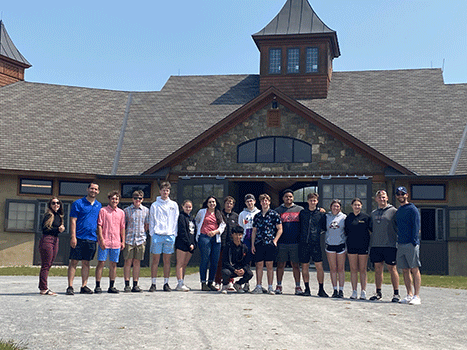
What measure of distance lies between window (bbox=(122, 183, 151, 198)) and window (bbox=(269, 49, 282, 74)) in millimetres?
7022

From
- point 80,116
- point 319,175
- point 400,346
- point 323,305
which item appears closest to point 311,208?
point 323,305

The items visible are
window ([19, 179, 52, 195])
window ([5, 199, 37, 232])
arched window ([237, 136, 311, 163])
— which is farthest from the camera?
window ([19, 179, 52, 195])

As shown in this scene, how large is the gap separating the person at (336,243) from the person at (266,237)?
0.82 m

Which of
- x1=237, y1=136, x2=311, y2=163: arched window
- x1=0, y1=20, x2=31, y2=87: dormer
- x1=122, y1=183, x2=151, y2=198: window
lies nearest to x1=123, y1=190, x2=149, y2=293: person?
x1=237, y1=136, x2=311, y2=163: arched window

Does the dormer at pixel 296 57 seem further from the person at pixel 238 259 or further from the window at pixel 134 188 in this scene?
the person at pixel 238 259

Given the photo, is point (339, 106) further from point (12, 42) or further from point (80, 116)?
point (12, 42)

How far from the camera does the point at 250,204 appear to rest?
11102 mm

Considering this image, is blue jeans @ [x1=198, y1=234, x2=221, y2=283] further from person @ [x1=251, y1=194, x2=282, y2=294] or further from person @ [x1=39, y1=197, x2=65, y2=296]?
person @ [x1=39, y1=197, x2=65, y2=296]

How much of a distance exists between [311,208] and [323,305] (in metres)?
1.99

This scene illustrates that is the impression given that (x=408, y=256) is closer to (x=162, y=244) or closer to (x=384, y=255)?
(x=384, y=255)

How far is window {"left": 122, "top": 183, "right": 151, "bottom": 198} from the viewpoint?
2069 cm

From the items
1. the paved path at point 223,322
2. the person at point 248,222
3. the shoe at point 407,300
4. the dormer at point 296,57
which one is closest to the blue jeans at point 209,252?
the person at point 248,222

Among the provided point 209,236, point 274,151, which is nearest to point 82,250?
point 209,236

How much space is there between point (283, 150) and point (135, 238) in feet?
32.6
